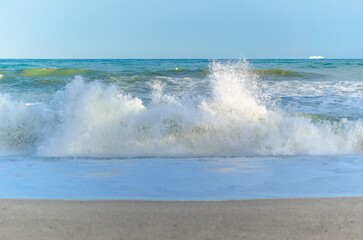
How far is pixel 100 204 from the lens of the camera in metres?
3.26

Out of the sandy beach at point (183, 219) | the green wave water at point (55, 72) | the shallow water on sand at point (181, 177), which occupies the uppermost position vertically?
the green wave water at point (55, 72)

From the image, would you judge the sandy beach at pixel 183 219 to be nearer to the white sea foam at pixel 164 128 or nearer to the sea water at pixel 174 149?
the sea water at pixel 174 149

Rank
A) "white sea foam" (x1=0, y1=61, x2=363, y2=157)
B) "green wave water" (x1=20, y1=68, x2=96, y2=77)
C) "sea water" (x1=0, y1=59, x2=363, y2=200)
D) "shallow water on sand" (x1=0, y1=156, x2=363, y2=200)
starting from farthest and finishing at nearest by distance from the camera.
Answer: "green wave water" (x1=20, y1=68, x2=96, y2=77) < "white sea foam" (x1=0, y1=61, x2=363, y2=157) < "sea water" (x1=0, y1=59, x2=363, y2=200) < "shallow water on sand" (x1=0, y1=156, x2=363, y2=200)

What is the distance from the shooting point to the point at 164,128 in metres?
6.79

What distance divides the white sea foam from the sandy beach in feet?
9.02

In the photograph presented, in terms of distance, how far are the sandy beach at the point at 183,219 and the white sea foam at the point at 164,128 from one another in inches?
108

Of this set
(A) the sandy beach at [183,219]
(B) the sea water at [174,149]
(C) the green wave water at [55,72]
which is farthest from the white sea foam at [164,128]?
(C) the green wave water at [55,72]

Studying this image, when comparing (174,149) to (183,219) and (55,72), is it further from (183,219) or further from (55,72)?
(55,72)

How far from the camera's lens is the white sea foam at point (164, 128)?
629 cm

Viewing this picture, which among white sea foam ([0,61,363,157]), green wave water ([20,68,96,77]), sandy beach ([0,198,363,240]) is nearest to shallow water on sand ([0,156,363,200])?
sandy beach ([0,198,363,240])

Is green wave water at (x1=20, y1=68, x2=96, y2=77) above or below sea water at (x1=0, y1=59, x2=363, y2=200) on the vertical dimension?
above

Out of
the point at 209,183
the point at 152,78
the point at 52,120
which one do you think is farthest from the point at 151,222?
the point at 152,78

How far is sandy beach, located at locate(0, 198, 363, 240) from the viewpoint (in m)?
2.59

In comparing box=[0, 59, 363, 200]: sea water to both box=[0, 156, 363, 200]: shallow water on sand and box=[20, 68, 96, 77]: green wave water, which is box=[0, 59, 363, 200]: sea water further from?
box=[20, 68, 96, 77]: green wave water
